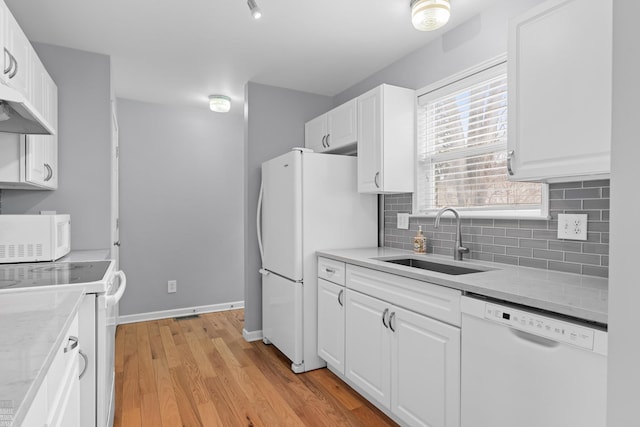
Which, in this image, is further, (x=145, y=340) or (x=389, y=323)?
(x=145, y=340)

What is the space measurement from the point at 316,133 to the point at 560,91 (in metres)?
2.23

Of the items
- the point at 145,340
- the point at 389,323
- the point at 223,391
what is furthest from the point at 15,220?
the point at 389,323

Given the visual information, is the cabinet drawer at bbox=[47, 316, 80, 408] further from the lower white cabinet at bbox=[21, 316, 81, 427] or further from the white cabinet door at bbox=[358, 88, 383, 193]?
the white cabinet door at bbox=[358, 88, 383, 193]

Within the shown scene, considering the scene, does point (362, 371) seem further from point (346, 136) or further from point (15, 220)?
point (15, 220)

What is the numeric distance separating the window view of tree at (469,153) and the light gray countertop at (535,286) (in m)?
0.44

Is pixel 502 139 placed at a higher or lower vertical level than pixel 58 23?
lower

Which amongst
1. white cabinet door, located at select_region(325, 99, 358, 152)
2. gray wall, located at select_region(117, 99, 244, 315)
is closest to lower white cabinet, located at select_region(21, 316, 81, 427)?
white cabinet door, located at select_region(325, 99, 358, 152)

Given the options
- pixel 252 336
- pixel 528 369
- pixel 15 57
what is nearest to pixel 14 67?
pixel 15 57

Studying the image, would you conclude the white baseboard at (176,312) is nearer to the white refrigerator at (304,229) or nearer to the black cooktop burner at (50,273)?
the white refrigerator at (304,229)

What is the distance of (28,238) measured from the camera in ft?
6.41

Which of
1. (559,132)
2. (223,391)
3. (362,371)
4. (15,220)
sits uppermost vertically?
(559,132)

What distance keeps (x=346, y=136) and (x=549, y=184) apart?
5.12 feet

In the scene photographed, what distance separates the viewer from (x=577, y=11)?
139 cm

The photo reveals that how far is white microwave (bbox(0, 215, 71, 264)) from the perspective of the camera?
192 cm
